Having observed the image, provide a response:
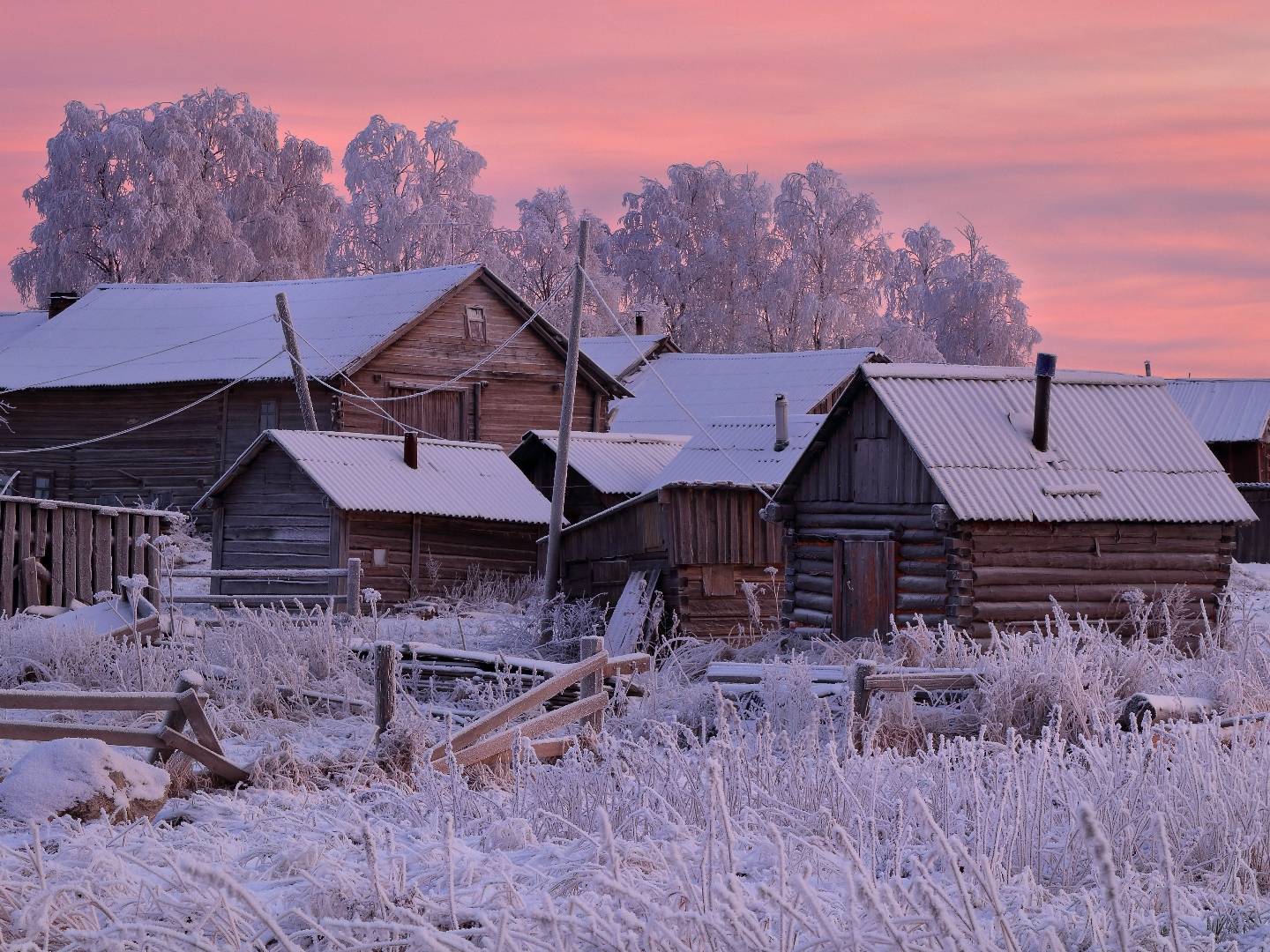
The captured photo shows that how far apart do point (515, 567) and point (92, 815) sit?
19.9m

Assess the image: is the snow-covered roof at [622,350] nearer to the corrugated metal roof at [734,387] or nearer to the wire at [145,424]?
the corrugated metal roof at [734,387]

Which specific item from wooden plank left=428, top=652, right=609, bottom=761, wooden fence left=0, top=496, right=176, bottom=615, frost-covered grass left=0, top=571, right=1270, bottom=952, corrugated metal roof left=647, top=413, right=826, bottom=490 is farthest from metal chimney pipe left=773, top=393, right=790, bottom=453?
frost-covered grass left=0, top=571, right=1270, bottom=952

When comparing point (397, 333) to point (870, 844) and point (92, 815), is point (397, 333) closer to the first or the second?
point (92, 815)

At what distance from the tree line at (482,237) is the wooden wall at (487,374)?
18009mm

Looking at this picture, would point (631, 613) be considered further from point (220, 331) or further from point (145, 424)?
point (220, 331)

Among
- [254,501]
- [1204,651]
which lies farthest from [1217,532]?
[254,501]

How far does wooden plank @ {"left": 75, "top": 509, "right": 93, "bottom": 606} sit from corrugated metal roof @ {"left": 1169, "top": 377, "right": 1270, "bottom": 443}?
98.5 feet

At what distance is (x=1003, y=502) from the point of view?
16.6 metres

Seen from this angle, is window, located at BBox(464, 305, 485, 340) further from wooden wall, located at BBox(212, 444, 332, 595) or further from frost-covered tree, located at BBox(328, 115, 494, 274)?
frost-covered tree, located at BBox(328, 115, 494, 274)

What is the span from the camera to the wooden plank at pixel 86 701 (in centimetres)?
839

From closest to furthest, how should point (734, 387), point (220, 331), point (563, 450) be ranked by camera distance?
point (563, 450) → point (220, 331) → point (734, 387)

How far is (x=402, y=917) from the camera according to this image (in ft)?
13.9

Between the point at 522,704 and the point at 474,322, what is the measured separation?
25.6 metres

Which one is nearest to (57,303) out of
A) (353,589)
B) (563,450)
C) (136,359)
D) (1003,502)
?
(136,359)
